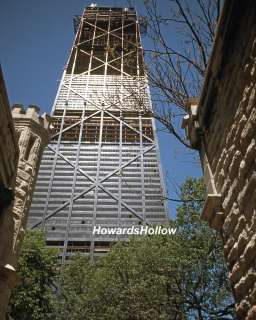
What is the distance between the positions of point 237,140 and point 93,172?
61.9 feet

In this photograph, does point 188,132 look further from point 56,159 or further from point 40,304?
point 56,159

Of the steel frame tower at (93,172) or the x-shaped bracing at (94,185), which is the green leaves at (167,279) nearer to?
the steel frame tower at (93,172)

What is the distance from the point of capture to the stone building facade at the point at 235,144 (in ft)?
10.2

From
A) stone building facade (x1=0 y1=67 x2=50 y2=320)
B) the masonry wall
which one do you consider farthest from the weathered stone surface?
the masonry wall

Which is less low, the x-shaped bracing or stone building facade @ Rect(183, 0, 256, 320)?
the x-shaped bracing

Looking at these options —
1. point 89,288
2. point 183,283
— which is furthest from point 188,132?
point 89,288

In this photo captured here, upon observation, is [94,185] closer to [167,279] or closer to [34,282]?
[34,282]

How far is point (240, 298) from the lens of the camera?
11.2 feet

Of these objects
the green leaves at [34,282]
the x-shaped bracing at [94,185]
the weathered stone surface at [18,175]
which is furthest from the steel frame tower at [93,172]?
the weathered stone surface at [18,175]

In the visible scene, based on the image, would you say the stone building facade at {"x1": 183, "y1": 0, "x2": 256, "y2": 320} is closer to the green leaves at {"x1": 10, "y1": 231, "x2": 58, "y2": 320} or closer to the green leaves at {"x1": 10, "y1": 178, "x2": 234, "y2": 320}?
the green leaves at {"x1": 10, "y1": 178, "x2": 234, "y2": 320}

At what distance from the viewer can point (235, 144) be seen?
354cm

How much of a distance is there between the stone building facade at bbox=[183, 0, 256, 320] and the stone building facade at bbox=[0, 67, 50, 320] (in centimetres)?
294

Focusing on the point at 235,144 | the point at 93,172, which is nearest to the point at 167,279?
the point at 235,144

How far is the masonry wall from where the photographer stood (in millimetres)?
3096
